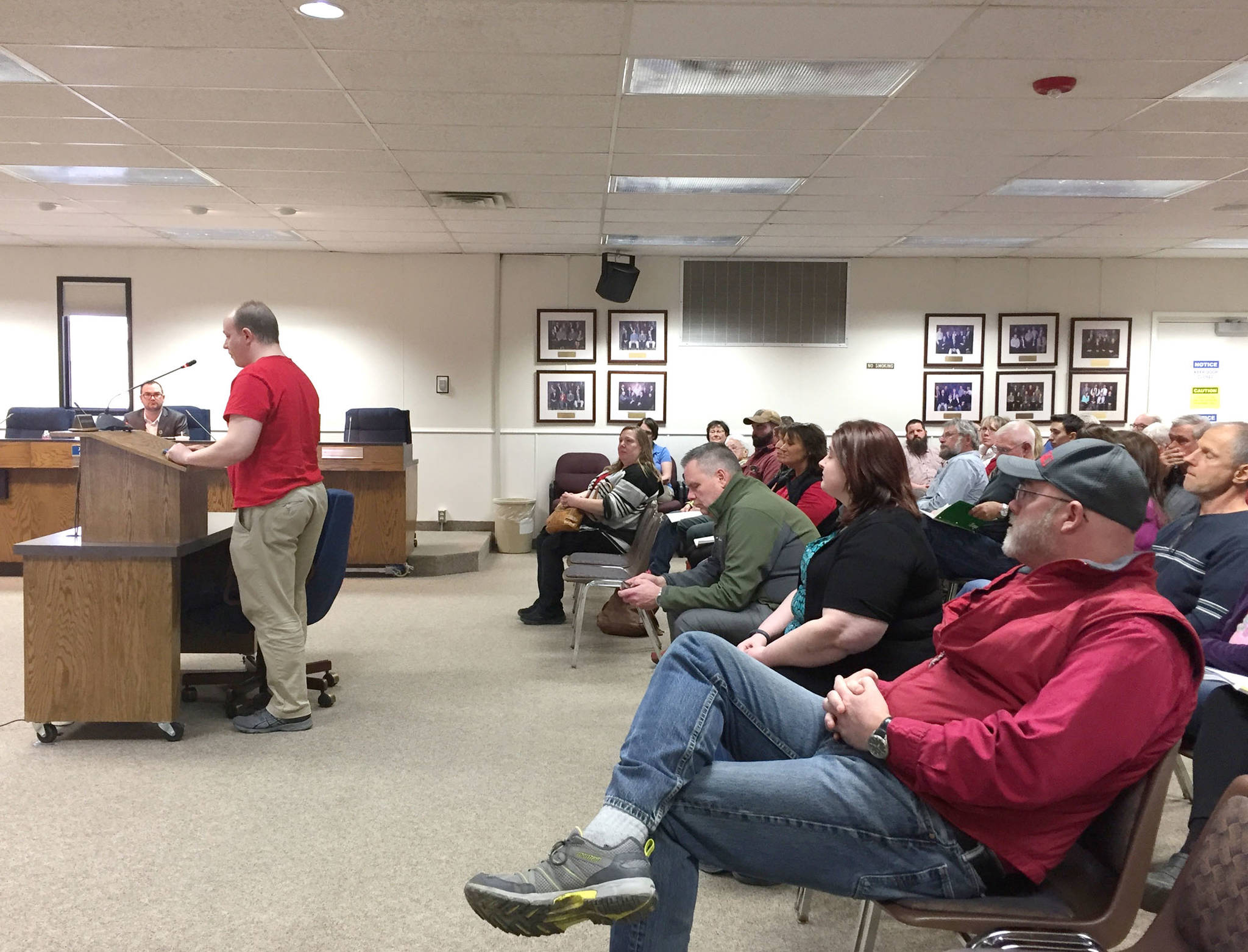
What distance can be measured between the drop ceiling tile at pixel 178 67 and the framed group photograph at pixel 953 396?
6788 mm

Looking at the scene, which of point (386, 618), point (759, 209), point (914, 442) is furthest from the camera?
point (914, 442)

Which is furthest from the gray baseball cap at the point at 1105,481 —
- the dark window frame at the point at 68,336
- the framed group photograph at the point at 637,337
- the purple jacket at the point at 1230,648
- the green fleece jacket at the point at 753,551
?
the dark window frame at the point at 68,336

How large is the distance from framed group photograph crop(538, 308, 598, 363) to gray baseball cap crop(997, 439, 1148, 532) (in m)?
7.88

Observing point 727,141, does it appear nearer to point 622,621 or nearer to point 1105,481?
point 622,621

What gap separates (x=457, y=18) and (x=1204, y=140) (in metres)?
4.18

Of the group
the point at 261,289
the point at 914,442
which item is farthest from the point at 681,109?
the point at 261,289

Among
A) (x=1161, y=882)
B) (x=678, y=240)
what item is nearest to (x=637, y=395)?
(x=678, y=240)

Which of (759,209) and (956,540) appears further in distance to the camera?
(759,209)

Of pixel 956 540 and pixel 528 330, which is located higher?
pixel 528 330

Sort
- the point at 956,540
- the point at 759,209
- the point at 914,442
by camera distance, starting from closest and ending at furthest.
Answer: the point at 956,540 < the point at 759,209 < the point at 914,442

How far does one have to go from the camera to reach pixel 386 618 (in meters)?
5.89

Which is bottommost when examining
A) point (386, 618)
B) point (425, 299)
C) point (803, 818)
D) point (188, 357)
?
point (386, 618)

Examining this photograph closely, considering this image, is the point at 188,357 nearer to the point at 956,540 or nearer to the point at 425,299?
the point at 425,299

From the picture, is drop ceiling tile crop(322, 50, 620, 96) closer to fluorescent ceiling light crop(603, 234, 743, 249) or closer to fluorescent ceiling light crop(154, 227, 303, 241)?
fluorescent ceiling light crop(603, 234, 743, 249)
